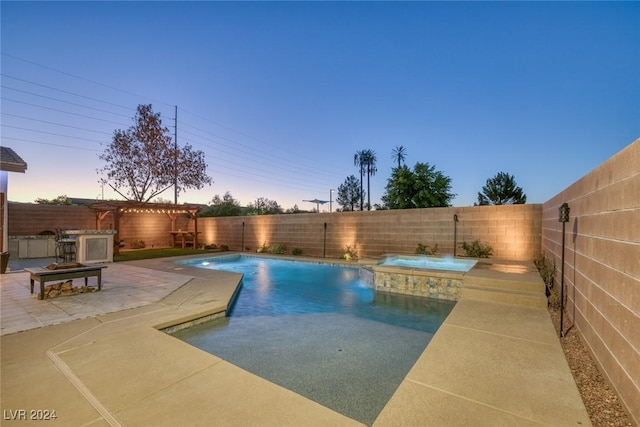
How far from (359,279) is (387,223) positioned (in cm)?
329

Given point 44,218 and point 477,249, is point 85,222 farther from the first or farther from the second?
point 477,249

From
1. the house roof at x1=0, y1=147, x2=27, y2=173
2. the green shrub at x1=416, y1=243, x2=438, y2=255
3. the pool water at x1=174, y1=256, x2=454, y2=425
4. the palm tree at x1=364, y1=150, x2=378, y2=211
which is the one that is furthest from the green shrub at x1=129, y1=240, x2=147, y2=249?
the palm tree at x1=364, y1=150, x2=378, y2=211

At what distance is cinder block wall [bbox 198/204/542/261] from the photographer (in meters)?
8.48

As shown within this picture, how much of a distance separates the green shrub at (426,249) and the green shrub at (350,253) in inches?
101

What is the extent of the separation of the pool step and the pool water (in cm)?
70

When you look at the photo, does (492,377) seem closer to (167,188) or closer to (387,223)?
(387,223)

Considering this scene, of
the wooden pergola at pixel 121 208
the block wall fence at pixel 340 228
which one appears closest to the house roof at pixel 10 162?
the wooden pergola at pixel 121 208

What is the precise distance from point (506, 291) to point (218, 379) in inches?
184

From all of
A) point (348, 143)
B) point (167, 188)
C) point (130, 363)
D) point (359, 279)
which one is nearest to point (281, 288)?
point (359, 279)

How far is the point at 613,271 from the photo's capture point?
220cm

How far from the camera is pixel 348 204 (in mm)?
40562

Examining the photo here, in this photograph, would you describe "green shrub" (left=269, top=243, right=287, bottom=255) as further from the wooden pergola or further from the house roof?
the house roof

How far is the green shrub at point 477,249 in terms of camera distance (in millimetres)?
8789

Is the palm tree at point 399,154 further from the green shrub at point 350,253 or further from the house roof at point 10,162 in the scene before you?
the house roof at point 10,162
